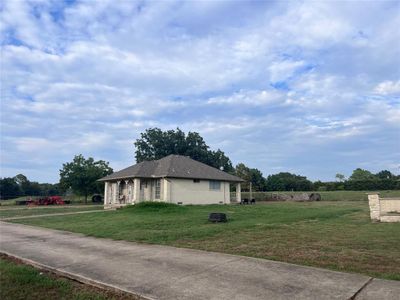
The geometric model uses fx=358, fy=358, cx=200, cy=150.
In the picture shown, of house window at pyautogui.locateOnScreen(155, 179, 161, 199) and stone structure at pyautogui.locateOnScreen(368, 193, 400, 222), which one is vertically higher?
house window at pyautogui.locateOnScreen(155, 179, 161, 199)

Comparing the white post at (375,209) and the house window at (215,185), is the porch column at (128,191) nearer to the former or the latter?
the house window at (215,185)

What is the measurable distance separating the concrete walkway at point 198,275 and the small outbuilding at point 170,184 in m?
20.7

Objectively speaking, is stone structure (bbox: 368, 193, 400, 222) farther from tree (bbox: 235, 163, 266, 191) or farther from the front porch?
tree (bbox: 235, 163, 266, 191)

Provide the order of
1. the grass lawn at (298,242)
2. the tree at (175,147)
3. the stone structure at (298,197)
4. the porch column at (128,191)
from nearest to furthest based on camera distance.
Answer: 1. the grass lawn at (298,242)
2. the porch column at (128,191)
3. the stone structure at (298,197)
4. the tree at (175,147)

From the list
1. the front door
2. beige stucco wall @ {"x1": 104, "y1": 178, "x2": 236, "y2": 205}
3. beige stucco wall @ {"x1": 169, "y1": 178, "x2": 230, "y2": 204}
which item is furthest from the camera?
the front door

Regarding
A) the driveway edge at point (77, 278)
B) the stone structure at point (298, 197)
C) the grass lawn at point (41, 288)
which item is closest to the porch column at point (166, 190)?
the stone structure at point (298, 197)

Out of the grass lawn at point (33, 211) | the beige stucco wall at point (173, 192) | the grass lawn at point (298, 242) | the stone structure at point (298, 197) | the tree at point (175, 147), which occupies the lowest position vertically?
the grass lawn at point (298, 242)

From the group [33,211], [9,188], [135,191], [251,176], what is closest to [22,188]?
[9,188]

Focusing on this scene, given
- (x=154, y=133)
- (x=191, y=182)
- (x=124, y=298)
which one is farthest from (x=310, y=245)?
(x=154, y=133)

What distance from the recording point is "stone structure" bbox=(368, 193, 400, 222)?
16.2m

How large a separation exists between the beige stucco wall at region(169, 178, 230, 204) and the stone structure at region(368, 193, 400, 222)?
1705 centimetres

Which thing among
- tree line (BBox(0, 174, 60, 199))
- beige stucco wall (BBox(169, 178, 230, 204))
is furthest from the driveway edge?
tree line (BBox(0, 174, 60, 199))

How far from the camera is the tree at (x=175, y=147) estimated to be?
61.0 m

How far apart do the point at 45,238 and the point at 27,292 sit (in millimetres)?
7330
